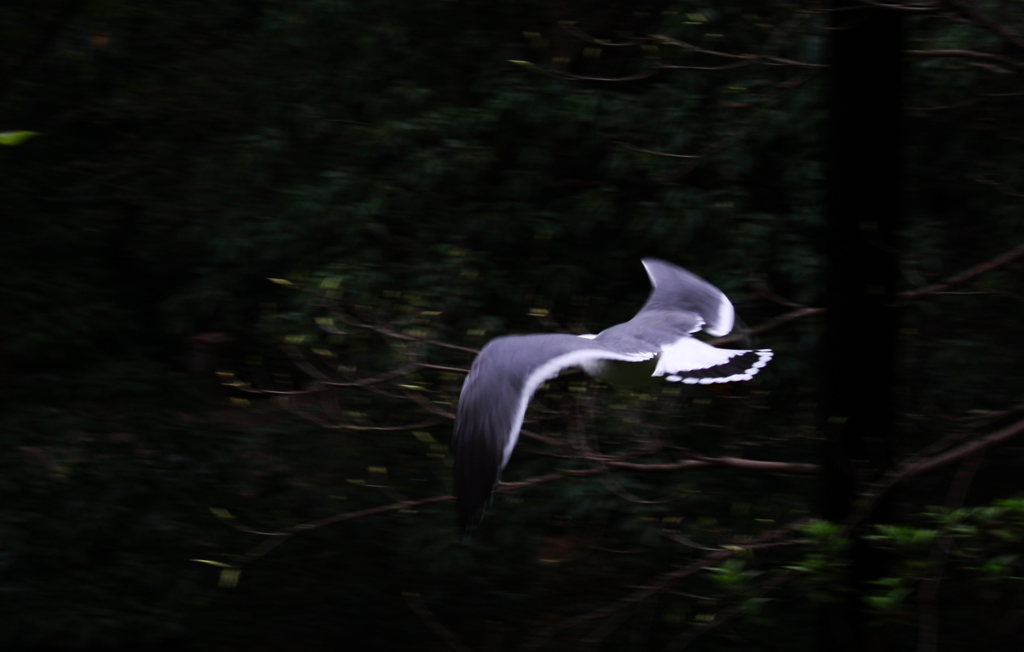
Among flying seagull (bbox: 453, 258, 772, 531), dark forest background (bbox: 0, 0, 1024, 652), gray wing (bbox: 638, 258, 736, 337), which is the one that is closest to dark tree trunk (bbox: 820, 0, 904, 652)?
dark forest background (bbox: 0, 0, 1024, 652)

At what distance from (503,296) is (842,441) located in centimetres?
169

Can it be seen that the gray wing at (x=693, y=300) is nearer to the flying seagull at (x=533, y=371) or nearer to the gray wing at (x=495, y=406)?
the flying seagull at (x=533, y=371)

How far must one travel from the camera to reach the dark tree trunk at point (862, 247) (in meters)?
3.05

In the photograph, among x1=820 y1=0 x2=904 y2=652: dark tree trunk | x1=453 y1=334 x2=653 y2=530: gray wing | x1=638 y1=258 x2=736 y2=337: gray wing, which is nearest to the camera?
x1=453 y1=334 x2=653 y2=530: gray wing

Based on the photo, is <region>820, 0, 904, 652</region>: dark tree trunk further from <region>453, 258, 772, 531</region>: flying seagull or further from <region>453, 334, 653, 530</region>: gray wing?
<region>453, 334, 653, 530</region>: gray wing

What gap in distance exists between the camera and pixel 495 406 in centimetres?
264

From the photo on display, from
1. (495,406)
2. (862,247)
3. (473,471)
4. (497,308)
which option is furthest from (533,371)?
(497,308)

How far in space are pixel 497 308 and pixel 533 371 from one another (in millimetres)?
1777

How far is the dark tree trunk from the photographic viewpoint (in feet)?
10.0

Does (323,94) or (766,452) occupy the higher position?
(323,94)

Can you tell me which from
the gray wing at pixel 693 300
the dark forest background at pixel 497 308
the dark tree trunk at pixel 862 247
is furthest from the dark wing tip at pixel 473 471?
the gray wing at pixel 693 300

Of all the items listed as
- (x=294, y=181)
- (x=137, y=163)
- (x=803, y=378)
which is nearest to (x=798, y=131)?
(x=803, y=378)

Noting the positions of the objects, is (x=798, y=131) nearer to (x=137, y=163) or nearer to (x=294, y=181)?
(x=294, y=181)

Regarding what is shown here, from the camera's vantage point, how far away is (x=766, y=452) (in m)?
4.54
